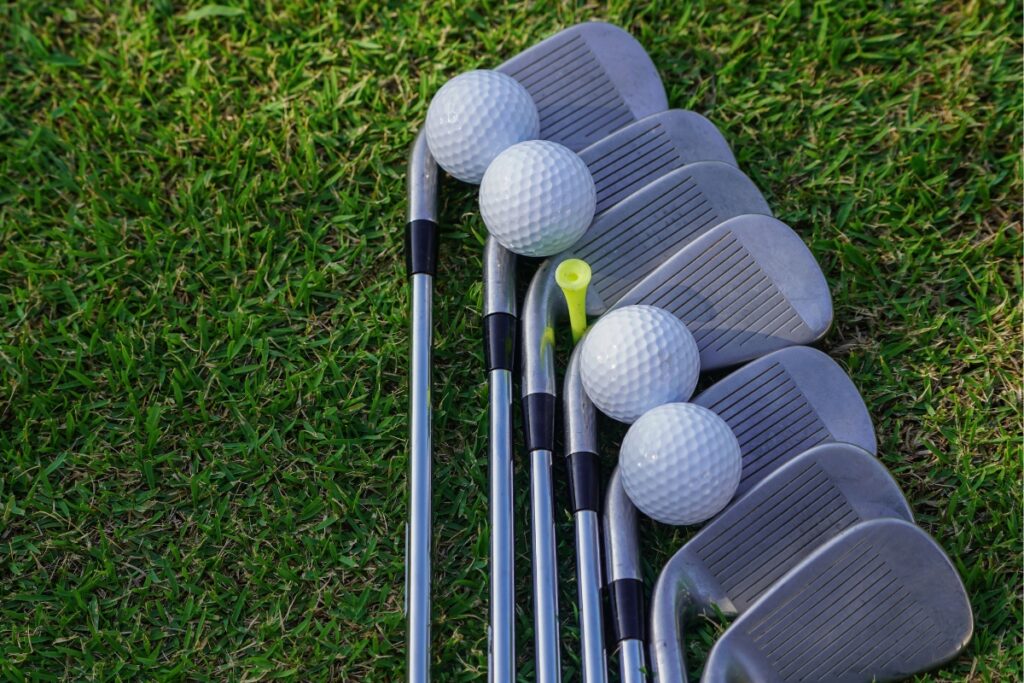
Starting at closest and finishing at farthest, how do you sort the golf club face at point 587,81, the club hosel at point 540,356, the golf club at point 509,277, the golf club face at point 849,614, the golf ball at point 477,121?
1. the golf club face at point 849,614
2. the golf club at point 509,277
3. the club hosel at point 540,356
4. the golf ball at point 477,121
5. the golf club face at point 587,81

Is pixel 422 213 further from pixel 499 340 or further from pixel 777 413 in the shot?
pixel 777 413

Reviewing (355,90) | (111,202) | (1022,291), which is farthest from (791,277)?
(111,202)

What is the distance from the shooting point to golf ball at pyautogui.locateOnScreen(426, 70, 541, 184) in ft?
11.2

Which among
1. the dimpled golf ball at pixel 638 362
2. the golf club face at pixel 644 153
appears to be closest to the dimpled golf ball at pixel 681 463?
the dimpled golf ball at pixel 638 362

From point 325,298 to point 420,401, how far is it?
645mm

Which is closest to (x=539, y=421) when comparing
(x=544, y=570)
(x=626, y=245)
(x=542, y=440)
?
(x=542, y=440)

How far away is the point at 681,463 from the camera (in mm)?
2895

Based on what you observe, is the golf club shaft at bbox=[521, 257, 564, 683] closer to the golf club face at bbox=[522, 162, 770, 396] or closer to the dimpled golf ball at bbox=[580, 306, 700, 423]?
the golf club face at bbox=[522, 162, 770, 396]

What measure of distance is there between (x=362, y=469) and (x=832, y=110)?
2209mm

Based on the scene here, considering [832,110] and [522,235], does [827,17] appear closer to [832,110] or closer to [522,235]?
[832,110]

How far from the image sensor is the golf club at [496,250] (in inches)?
114

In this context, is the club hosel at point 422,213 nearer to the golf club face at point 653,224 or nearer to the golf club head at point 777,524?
the golf club face at point 653,224

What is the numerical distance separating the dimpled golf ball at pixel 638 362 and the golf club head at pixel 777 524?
0.39 metres

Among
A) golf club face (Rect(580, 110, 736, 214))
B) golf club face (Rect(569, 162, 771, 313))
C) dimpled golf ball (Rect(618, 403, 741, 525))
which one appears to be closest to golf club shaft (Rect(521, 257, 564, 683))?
golf club face (Rect(569, 162, 771, 313))
